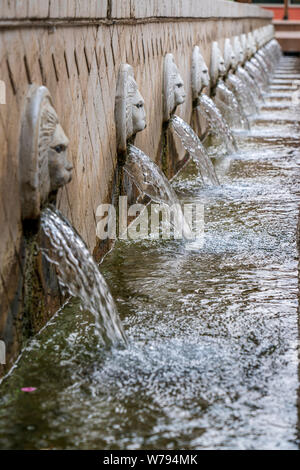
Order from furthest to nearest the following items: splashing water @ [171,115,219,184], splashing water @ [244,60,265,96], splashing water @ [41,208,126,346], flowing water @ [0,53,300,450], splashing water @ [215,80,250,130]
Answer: splashing water @ [244,60,265,96] → splashing water @ [215,80,250,130] → splashing water @ [171,115,219,184] → splashing water @ [41,208,126,346] → flowing water @ [0,53,300,450]

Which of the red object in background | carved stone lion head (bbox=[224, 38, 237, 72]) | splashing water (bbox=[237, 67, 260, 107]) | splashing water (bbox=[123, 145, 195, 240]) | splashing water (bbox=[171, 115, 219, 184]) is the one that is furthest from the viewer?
the red object in background

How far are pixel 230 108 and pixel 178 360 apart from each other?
683cm

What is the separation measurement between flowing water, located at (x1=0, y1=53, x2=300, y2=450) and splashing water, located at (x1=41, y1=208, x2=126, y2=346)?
89 mm

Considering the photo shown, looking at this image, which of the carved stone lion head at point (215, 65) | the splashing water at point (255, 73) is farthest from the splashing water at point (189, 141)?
the splashing water at point (255, 73)

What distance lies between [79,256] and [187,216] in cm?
178

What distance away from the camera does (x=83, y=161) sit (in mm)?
3859

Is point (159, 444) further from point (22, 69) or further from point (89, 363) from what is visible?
point (22, 69)

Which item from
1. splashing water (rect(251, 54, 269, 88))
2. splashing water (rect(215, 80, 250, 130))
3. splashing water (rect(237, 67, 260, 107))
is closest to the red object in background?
splashing water (rect(251, 54, 269, 88))

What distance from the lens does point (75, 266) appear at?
10.5 feet

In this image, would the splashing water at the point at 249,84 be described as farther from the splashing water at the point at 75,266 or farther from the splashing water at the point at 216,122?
the splashing water at the point at 75,266

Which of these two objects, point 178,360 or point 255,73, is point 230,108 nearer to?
point 255,73

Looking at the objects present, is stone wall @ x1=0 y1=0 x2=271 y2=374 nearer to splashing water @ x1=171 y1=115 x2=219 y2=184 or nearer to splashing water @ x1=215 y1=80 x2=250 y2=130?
splashing water @ x1=171 y1=115 x2=219 y2=184

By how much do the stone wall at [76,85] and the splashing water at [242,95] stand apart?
14.4 feet

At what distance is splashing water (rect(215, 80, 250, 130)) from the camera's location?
9.19m
